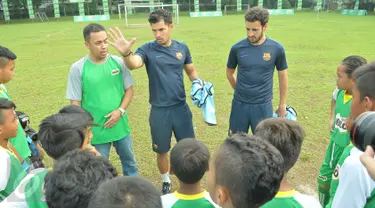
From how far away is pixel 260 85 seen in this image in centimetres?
434

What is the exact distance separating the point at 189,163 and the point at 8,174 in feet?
4.54

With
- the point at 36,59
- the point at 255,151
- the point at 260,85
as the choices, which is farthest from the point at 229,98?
the point at 36,59

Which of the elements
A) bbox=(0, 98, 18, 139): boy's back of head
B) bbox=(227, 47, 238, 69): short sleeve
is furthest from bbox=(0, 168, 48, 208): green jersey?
bbox=(227, 47, 238, 69): short sleeve

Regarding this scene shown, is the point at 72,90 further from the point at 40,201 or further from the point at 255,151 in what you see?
the point at 255,151

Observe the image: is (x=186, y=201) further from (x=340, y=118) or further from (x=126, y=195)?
(x=340, y=118)

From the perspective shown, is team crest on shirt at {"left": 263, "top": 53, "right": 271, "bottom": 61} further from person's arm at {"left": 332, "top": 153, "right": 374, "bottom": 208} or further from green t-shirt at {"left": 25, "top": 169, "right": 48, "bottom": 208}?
green t-shirt at {"left": 25, "top": 169, "right": 48, "bottom": 208}

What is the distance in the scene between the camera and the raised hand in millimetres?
3660

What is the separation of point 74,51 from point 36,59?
218 cm

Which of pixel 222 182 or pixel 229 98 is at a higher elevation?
pixel 222 182

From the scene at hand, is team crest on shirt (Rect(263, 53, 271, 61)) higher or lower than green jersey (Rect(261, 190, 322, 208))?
higher

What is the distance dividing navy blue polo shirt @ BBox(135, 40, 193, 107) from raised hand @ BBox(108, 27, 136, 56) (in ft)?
1.44

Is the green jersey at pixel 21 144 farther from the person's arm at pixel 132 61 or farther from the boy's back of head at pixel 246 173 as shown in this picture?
the boy's back of head at pixel 246 173

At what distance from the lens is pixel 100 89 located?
3789 millimetres

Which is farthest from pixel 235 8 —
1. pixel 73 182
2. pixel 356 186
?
pixel 73 182
